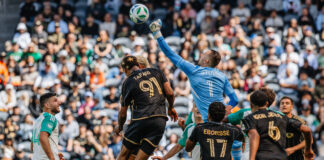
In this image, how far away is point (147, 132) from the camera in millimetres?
9695

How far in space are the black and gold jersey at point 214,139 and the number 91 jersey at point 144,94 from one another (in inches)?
41.1

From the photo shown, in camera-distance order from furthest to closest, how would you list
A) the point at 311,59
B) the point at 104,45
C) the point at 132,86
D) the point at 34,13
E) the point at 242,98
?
the point at 34,13 → the point at 104,45 → the point at 311,59 → the point at 242,98 → the point at 132,86

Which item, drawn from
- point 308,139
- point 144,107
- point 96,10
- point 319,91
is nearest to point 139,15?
point 144,107

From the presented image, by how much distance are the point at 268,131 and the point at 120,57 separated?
12670 mm

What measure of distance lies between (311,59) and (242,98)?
9.35 feet

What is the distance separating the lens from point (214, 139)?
28.8 ft

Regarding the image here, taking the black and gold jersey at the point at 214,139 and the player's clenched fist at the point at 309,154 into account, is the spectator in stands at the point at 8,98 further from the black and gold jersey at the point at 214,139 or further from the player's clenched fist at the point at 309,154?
the player's clenched fist at the point at 309,154

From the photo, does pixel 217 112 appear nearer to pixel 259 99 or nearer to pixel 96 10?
pixel 259 99

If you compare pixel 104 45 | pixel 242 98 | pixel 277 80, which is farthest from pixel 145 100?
pixel 104 45

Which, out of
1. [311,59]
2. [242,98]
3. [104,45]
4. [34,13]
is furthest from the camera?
[34,13]

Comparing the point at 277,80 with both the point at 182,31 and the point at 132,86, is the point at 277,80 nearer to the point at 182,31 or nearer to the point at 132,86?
the point at 182,31

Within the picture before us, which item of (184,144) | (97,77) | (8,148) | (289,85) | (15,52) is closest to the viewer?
(184,144)

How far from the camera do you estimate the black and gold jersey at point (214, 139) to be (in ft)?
28.7

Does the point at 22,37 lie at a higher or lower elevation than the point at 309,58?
higher
